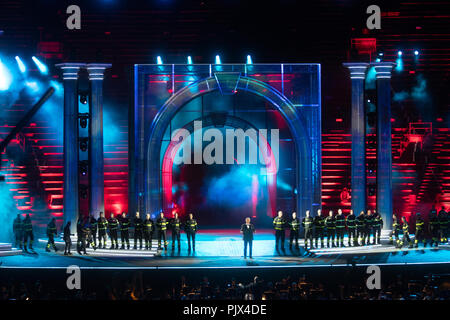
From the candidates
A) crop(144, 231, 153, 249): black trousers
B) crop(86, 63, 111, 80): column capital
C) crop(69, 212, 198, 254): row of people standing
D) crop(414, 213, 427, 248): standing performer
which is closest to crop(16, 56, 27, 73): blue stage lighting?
crop(86, 63, 111, 80): column capital

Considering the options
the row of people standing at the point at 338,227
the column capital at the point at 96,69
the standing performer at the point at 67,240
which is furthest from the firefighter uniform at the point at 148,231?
A: the column capital at the point at 96,69

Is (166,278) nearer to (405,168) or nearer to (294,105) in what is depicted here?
(294,105)

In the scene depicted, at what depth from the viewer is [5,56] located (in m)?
23.9

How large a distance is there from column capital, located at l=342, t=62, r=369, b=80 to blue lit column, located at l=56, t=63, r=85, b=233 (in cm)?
1133

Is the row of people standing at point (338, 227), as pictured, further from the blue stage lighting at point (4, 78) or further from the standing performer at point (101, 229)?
the blue stage lighting at point (4, 78)

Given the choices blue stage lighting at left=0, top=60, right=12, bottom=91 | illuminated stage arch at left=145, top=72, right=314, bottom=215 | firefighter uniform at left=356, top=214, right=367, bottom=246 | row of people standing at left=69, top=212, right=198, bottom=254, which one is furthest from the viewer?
blue stage lighting at left=0, top=60, right=12, bottom=91

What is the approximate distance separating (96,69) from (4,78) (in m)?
4.93

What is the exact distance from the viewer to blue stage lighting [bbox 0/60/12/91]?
78.5 ft

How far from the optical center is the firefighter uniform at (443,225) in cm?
2022

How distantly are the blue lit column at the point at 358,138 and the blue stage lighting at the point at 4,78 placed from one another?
1510 cm

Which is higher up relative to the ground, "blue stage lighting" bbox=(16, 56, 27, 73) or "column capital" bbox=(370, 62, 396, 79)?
"blue stage lighting" bbox=(16, 56, 27, 73)

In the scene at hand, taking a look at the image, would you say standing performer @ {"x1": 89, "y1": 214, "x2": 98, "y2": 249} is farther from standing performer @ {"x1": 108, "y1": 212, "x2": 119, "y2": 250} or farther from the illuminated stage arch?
the illuminated stage arch

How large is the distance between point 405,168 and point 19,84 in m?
18.0
